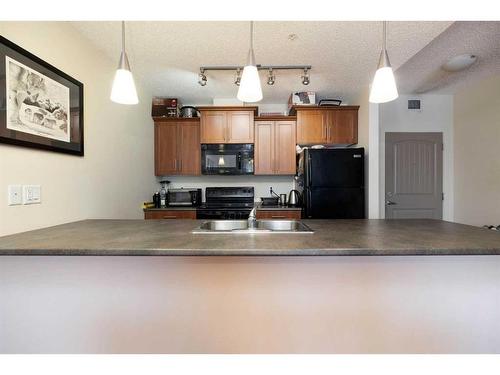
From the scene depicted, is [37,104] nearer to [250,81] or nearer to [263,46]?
[250,81]

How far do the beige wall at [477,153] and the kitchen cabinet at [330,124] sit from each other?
1505 millimetres

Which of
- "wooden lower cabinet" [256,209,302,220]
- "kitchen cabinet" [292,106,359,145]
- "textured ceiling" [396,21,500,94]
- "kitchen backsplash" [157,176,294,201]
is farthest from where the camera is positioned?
"kitchen backsplash" [157,176,294,201]

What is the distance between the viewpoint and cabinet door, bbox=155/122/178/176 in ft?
11.5

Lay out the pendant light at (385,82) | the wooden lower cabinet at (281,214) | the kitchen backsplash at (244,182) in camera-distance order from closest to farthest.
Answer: the pendant light at (385,82) → the wooden lower cabinet at (281,214) → the kitchen backsplash at (244,182)

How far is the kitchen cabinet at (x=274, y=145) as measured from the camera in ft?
11.3

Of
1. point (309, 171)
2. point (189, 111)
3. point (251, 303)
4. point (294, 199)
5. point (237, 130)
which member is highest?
point (189, 111)

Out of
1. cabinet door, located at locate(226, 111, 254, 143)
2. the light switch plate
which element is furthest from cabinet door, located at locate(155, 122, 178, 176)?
the light switch plate

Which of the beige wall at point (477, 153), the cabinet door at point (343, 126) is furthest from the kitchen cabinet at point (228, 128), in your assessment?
the beige wall at point (477, 153)

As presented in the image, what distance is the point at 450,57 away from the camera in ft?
8.18

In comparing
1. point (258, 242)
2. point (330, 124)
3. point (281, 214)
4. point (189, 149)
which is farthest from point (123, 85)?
point (330, 124)

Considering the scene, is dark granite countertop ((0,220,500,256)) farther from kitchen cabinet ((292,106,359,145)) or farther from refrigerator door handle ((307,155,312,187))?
kitchen cabinet ((292,106,359,145))

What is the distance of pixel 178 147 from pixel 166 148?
0.55 ft

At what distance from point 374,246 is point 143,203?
2767 mm

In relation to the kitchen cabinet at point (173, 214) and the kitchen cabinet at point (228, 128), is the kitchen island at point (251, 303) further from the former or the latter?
the kitchen cabinet at point (228, 128)
